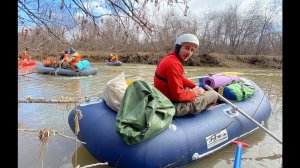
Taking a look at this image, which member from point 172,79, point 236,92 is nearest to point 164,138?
point 172,79

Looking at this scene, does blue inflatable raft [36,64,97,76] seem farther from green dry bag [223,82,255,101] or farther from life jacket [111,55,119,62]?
green dry bag [223,82,255,101]

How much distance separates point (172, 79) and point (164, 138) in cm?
75

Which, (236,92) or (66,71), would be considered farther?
(66,71)

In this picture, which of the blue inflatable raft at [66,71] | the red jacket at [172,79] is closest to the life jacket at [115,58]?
the blue inflatable raft at [66,71]

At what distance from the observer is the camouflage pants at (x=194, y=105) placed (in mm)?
3598

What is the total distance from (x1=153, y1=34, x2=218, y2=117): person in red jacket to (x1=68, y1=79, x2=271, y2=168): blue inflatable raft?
146 millimetres

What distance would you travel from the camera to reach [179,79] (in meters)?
3.51

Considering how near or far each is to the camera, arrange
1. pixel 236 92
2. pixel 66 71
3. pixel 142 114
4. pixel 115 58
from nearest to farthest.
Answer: pixel 142 114 < pixel 236 92 < pixel 66 71 < pixel 115 58

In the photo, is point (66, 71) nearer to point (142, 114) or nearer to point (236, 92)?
point (236, 92)

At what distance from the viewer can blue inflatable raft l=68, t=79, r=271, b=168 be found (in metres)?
2.98
